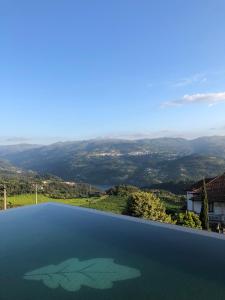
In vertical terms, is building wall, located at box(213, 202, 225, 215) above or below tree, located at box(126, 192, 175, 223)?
below

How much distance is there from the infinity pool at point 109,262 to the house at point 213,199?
12012mm

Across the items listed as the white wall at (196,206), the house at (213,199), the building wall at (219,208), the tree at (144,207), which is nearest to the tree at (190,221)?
the tree at (144,207)

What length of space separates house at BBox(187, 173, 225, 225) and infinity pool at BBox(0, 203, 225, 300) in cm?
1201

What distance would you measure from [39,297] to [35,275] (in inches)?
28.7

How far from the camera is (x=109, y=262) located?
16.8 ft

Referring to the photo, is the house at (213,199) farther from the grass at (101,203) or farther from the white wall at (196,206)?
the grass at (101,203)

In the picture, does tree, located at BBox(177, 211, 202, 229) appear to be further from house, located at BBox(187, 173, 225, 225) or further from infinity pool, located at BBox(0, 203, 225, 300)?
house, located at BBox(187, 173, 225, 225)

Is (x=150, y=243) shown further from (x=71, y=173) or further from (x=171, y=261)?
(x=71, y=173)

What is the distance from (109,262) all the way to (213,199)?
15422mm

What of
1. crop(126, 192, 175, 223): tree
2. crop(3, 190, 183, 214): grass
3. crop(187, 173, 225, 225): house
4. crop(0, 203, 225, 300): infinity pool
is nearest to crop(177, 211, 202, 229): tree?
crop(126, 192, 175, 223): tree

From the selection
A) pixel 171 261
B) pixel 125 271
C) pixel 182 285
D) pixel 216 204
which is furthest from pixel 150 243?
pixel 216 204

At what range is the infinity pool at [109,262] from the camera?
4094mm

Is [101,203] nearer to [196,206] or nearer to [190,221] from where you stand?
[196,206]

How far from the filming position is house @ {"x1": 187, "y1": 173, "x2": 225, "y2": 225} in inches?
739
